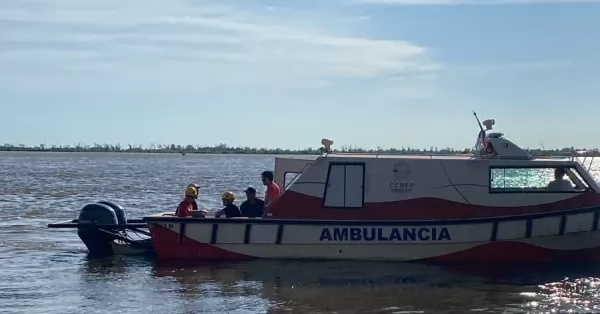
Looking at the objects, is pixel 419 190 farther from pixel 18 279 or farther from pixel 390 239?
pixel 18 279

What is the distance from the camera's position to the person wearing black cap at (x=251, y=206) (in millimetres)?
16234

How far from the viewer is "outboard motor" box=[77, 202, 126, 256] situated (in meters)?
16.8

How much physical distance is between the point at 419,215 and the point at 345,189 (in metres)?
1.39

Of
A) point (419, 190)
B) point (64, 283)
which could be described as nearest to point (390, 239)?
point (419, 190)

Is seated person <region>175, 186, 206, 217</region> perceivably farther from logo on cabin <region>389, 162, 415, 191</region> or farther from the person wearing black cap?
logo on cabin <region>389, 162, 415, 191</region>

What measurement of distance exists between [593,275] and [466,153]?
144 inches

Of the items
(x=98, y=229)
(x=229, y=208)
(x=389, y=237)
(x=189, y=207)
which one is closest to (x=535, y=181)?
(x=389, y=237)

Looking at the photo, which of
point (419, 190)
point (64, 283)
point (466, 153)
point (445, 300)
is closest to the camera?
point (445, 300)

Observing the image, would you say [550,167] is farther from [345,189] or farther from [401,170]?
[345,189]

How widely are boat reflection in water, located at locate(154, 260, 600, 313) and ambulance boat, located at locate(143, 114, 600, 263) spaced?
28 cm

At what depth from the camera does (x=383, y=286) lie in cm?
1398

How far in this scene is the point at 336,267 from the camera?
15320 mm

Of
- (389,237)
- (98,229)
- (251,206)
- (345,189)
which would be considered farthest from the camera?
(98,229)

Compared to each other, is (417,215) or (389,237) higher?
(417,215)
